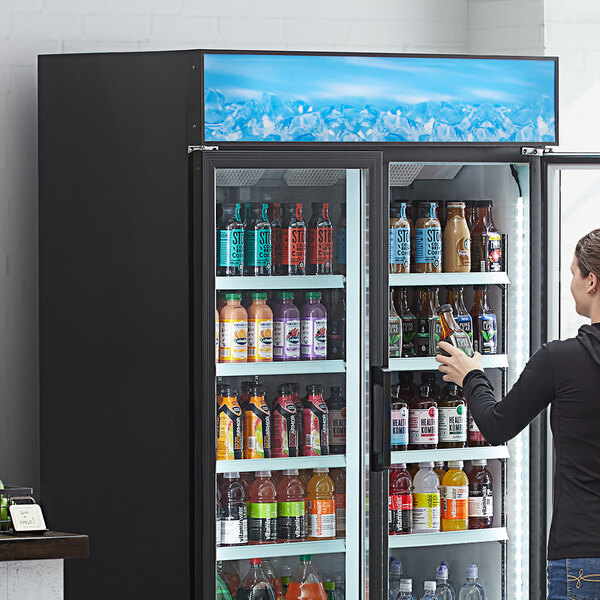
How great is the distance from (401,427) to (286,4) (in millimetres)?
1936

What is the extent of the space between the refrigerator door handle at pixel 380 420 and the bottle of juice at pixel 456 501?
54cm

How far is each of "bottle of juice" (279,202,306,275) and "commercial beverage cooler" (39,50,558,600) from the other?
0.03 feet

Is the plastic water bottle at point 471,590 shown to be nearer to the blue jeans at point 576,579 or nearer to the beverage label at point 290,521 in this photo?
the beverage label at point 290,521

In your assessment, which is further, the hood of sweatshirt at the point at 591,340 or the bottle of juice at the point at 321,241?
the bottle of juice at the point at 321,241

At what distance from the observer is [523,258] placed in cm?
339

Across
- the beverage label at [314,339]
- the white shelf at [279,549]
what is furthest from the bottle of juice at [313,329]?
the white shelf at [279,549]

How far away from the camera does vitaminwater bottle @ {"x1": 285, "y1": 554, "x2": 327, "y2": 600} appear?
3496 millimetres

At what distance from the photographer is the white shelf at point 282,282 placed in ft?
10.7

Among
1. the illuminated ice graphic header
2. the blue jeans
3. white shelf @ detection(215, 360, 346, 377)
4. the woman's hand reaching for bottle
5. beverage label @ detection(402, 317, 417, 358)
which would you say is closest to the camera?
the blue jeans

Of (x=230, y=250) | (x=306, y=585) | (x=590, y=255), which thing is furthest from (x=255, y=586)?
(x=590, y=255)

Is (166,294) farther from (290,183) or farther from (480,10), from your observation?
(480,10)

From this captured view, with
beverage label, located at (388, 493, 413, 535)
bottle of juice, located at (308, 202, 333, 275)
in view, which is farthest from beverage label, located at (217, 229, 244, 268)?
beverage label, located at (388, 493, 413, 535)

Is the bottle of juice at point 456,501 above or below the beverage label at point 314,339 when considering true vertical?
below

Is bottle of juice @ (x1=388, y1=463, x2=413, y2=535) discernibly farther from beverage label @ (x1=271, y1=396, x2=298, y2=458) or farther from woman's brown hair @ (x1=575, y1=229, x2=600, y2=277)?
woman's brown hair @ (x1=575, y1=229, x2=600, y2=277)
